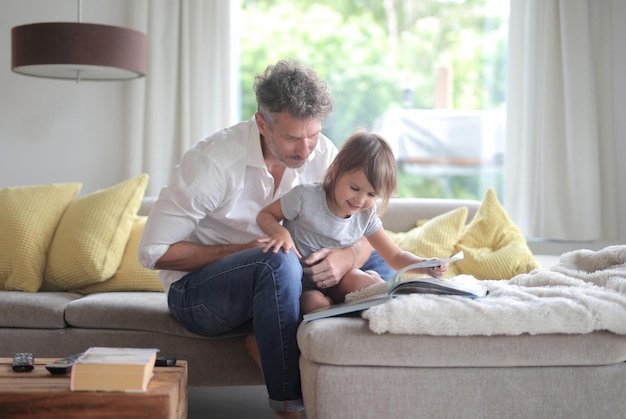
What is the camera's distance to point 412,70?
16.6 feet

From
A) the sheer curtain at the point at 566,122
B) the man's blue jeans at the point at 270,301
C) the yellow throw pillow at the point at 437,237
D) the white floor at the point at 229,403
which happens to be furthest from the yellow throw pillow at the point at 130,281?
the sheer curtain at the point at 566,122

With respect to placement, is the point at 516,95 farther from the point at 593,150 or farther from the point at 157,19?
the point at 157,19

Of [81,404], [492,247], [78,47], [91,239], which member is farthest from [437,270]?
[78,47]

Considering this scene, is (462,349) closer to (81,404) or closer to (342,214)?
(342,214)

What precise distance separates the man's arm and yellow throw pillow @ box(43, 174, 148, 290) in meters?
1.02

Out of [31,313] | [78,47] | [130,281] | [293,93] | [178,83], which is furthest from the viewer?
[178,83]

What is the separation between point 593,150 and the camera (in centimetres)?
421

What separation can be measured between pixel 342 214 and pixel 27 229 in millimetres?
1396

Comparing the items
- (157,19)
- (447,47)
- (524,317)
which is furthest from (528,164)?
(524,317)

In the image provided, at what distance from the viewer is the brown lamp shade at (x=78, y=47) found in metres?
3.15

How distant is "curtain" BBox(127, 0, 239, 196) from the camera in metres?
4.38

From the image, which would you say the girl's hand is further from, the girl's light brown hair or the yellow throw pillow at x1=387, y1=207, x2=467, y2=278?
the yellow throw pillow at x1=387, y1=207, x2=467, y2=278

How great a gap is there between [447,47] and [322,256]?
312 cm

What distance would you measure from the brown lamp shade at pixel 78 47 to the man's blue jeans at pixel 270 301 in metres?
1.41
